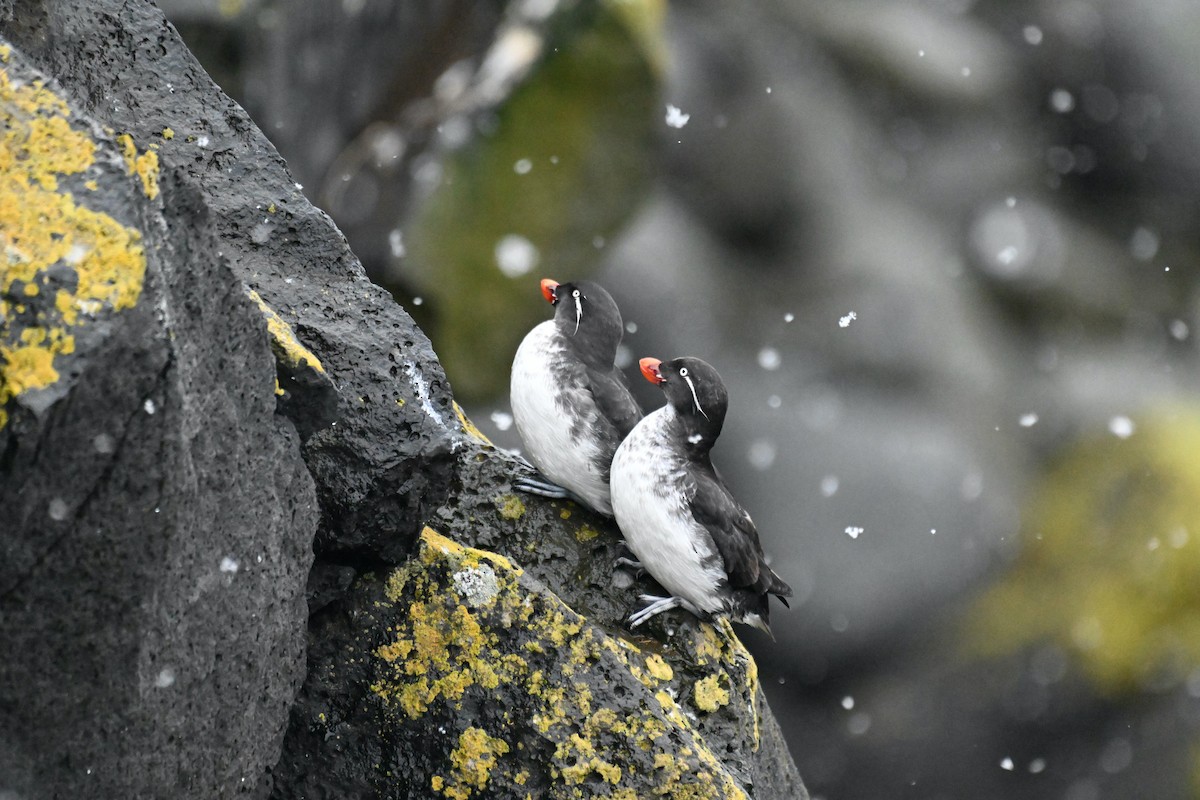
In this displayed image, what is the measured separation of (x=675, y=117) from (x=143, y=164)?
7.18 m

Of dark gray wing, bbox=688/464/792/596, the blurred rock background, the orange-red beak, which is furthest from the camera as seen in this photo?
the blurred rock background

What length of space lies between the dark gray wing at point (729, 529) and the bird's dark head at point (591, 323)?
62cm

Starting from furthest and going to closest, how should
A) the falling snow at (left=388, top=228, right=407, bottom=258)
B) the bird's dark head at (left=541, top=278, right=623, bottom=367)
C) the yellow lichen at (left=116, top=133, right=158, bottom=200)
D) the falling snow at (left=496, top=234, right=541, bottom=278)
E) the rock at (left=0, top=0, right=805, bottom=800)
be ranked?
the falling snow at (left=496, top=234, right=541, bottom=278) → the falling snow at (left=388, top=228, right=407, bottom=258) → the bird's dark head at (left=541, top=278, right=623, bottom=367) → the yellow lichen at (left=116, top=133, right=158, bottom=200) → the rock at (left=0, top=0, right=805, bottom=800)

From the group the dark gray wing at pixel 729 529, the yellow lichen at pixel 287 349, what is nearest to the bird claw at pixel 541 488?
the dark gray wing at pixel 729 529

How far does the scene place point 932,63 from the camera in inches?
375

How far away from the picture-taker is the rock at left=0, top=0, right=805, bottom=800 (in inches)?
81.8

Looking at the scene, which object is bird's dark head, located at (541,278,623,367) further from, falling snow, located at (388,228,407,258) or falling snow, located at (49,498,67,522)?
falling snow, located at (388,228,407,258)

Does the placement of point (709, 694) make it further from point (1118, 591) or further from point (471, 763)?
point (1118, 591)

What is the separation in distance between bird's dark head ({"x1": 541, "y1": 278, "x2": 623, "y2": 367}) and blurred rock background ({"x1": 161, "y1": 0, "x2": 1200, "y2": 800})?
428 cm

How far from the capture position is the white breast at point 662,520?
3732 millimetres

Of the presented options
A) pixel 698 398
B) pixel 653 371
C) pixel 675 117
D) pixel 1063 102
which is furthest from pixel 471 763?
pixel 1063 102

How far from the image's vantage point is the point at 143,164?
2.29m

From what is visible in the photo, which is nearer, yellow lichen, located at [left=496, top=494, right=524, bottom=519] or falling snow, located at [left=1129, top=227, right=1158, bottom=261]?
yellow lichen, located at [left=496, top=494, right=524, bottom=519]

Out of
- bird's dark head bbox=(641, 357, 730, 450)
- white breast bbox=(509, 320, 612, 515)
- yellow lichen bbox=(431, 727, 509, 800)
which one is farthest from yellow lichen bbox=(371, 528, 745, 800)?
bird's dark head bbox=(641, 357, 730, 450)
